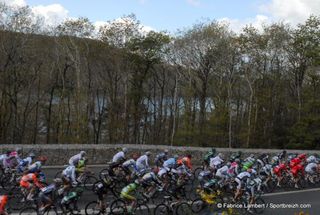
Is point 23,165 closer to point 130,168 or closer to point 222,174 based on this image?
point 130,168

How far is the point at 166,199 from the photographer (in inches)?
648

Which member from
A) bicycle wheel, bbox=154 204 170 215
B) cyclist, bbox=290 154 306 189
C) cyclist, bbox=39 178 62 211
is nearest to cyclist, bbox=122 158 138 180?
bicycle wheel, bbox=154 204 170 215

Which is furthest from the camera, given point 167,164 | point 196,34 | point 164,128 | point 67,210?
point 164,128

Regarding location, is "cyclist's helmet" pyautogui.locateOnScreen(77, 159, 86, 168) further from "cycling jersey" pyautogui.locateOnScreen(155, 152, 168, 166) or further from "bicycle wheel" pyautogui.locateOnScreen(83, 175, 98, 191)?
"cycling jersey" pyautogui.locateOnScreen(155, 152, 168, 166)

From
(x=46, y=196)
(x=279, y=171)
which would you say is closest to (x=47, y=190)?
(x=46, y=196)

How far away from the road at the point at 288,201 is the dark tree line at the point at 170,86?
2035 centimetres

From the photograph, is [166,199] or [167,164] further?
[167,164]

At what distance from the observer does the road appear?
1933 cm

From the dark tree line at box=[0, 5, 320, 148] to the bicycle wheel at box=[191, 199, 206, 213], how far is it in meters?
29.2

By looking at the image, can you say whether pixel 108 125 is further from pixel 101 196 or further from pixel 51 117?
pixel 101 196

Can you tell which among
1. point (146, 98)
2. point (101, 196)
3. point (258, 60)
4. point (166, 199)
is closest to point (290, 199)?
point (166, 199)

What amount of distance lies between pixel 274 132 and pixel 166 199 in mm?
36148

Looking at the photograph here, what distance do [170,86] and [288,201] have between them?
32.2m

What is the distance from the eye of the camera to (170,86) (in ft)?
174
